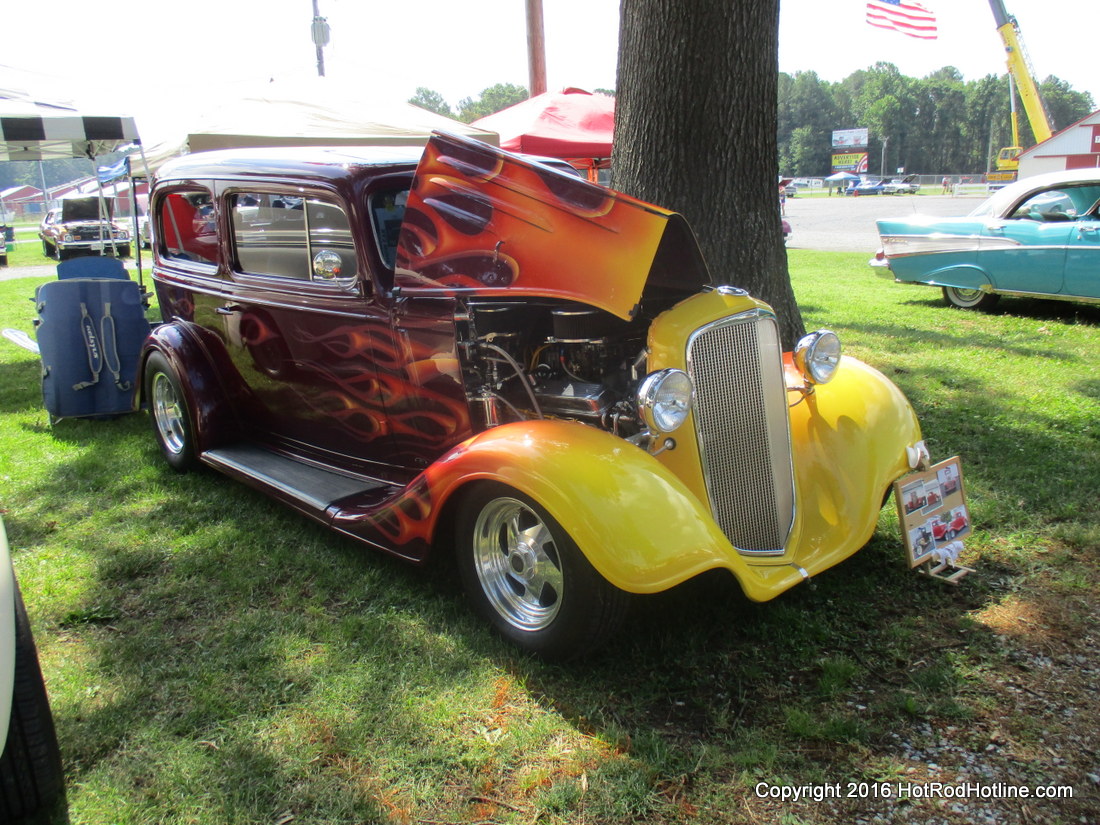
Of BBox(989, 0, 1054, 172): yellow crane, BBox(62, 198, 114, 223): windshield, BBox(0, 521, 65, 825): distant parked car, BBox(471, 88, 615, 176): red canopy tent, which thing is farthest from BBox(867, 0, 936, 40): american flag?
BBox(62, 198, 114, 223): windshield

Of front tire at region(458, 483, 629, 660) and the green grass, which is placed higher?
front tire at region(458, 483, 629, 660)

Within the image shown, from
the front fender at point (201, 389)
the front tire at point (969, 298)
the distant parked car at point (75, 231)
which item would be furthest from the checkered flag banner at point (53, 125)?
the distant parked car at point (75, 231)

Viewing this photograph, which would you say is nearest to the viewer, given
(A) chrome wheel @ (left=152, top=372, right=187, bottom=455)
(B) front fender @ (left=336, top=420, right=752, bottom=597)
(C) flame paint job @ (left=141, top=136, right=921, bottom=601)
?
(B) front fender @ (left=336, top=420, right=752, bottom=597)

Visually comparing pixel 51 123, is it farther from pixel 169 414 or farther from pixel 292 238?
pixel 292 238

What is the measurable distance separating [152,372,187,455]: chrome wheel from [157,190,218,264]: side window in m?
0.78

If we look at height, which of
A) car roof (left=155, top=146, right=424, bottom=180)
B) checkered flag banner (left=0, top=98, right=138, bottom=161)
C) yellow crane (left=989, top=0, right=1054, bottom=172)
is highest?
yellow crane (left=989, top=0, right=1054, bottom=172)

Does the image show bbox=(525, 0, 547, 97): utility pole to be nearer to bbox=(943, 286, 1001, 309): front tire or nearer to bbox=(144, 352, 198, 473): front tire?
bbox=(943, 286, 1001, 309): front tire

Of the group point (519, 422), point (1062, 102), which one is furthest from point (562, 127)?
point (1062, 102)

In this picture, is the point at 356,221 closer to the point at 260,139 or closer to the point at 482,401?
the point at 482,401

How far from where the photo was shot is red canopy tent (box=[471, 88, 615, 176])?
11.1 m

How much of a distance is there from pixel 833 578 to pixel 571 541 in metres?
1.44

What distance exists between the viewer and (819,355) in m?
3.42

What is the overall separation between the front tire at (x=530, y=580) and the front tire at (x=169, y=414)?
231cm
